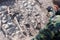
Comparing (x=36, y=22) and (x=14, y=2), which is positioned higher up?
(x=14, y=2)

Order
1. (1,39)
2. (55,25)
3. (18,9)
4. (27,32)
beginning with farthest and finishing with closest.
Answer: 1. (18,9)
2. (27,32)
3. (1,39)
4. (55,25)

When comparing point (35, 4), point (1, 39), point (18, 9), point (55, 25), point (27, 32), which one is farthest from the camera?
point (35, 4)

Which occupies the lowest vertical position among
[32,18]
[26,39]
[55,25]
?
[26,39]

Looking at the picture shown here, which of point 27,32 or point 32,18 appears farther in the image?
point 32,18

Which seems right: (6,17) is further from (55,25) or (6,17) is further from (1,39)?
(55,25)

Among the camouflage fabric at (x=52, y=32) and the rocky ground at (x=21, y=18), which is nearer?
the camouflage fabric at (x=52, y=32)

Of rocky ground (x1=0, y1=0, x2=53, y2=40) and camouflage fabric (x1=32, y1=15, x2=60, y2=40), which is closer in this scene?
camouflage fabric (x1=32, y1=15, x2=60, y2=40)

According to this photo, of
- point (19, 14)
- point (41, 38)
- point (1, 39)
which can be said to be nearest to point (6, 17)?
point (19, 14)

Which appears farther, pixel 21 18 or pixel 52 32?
pixel 21 18
